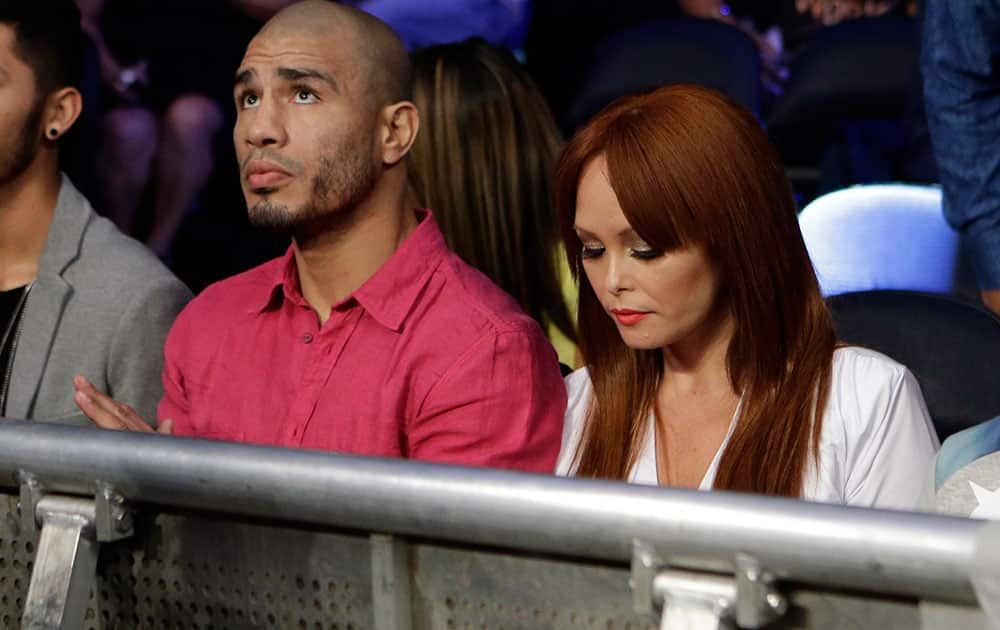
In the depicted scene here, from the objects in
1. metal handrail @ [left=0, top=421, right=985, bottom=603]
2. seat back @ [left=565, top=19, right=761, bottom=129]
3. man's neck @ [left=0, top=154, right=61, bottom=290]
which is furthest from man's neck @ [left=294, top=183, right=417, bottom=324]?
seat back @ [left=565, top=19, right=761, bottom=129]

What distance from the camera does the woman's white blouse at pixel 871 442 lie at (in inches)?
62.9

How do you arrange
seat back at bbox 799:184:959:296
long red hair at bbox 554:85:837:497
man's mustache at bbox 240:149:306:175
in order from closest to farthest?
1. long red hair at bbox 554:85:837:497
2. man's mustache at bbox 240:149:306:175
3. seat back at bbox 799:184:959:296

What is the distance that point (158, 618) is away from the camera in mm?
911

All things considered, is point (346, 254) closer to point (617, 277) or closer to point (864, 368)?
point (617, 277)

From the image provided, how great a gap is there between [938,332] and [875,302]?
0.09 meters

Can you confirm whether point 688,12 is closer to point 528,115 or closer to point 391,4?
point 391,4

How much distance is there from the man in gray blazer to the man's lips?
32 cm

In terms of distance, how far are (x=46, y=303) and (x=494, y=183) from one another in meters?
0.81

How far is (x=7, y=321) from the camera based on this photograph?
1.99 meters

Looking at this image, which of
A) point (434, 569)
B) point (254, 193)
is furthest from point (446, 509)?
point (254, 193)

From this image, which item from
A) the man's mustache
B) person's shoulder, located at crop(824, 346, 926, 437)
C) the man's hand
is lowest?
the man's hand

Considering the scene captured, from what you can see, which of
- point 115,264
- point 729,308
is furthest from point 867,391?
point 115,264

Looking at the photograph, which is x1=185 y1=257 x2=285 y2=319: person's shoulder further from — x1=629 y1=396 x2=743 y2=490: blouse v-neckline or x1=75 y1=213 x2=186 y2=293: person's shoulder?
x1=629 y1=396 x2=743 y2=490: blouse v-neckline

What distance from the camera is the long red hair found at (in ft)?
5.13
